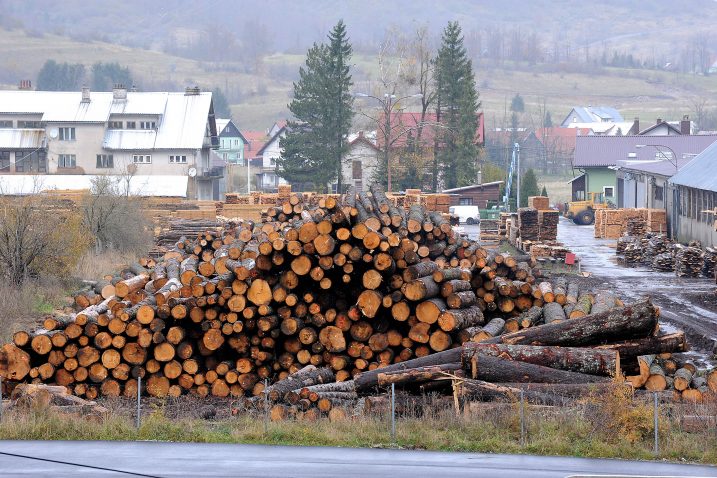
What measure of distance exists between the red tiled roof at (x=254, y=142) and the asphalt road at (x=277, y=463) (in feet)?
358

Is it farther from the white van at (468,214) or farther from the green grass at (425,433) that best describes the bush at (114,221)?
the white van at (468,214)

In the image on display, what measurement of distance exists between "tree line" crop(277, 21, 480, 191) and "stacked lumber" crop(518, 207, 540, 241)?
2781cm

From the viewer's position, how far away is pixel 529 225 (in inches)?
1855

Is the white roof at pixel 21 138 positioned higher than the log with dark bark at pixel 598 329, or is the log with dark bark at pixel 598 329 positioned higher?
the white roof at pixel 21 138

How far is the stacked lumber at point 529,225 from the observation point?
46.9 meters

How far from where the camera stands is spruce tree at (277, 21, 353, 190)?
2977 inches

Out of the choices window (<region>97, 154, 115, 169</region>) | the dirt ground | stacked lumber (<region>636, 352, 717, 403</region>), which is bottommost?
stacked lumber (<region>636, 352, 717, 403</region>)

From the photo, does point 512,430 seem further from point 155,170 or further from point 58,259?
point 155,170

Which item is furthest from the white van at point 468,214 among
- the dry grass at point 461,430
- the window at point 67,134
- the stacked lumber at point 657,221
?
the dry grass at point 461,430

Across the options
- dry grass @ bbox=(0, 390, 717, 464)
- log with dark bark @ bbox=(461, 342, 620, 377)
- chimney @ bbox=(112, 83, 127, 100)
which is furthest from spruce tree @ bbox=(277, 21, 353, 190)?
dry grass @ bbox=(0, 390, 717, 464)

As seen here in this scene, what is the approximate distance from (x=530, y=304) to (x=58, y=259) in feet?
49.9

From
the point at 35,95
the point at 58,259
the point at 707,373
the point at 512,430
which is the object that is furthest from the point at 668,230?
the point at 35,95

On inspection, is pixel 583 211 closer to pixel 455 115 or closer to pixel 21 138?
pixel 455 115

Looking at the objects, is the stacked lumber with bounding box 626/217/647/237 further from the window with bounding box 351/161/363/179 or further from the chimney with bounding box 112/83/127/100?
the chimney with bounding box 112/83/127/100
